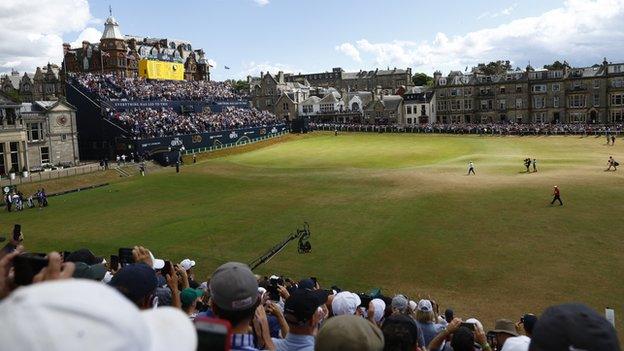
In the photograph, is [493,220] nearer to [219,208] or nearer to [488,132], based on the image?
[219,208]

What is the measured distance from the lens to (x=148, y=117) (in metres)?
71.4

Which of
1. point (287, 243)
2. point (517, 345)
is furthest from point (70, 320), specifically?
point (287, 243)

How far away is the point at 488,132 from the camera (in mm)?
90562

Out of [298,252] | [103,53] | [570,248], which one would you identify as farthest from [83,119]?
[570,248]

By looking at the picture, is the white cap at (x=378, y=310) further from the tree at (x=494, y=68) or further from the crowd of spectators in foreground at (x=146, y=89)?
the tree at (x=494, y=68)

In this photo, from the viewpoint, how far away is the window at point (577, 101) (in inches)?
3994

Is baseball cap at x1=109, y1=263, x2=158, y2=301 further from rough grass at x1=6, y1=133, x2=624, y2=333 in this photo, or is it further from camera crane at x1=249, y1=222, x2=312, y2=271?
camera crane at x1=249, y1=222, x2=312, y2=271

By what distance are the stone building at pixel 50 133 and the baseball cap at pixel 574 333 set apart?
61811mm

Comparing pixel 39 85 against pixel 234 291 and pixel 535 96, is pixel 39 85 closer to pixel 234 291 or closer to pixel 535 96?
pixel 535 96

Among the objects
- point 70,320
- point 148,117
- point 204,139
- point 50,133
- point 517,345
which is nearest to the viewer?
point 70,320

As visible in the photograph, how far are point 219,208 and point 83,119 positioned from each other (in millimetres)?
41812

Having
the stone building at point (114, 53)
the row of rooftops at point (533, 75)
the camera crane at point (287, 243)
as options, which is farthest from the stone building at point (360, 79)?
the camera crane at point (287, 243)

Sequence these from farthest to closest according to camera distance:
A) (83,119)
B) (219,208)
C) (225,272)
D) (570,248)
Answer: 1. (83,119)
2. (219,208)
3. (570,248)
4. (225,272)

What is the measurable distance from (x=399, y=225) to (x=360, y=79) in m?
144
